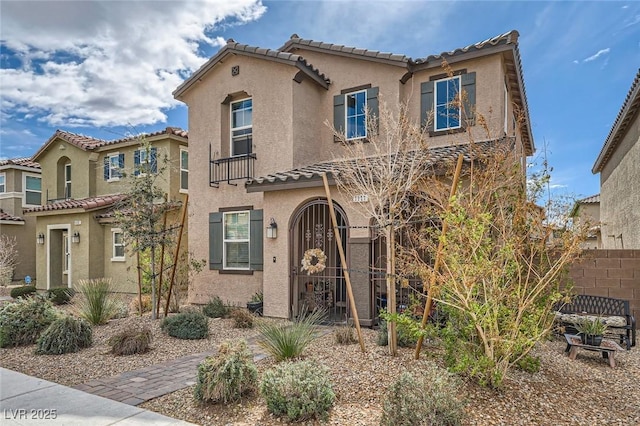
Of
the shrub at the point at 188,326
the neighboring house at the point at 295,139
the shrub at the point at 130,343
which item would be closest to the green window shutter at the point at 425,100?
the neighboring house at the point at 295,139

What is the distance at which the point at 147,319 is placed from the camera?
37.5 feet

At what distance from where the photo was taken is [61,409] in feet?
17.8

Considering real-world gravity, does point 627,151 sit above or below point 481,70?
below

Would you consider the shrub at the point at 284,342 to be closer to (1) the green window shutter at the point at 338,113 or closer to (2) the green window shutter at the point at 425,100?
(2) the green window shutter at the point at 425,100

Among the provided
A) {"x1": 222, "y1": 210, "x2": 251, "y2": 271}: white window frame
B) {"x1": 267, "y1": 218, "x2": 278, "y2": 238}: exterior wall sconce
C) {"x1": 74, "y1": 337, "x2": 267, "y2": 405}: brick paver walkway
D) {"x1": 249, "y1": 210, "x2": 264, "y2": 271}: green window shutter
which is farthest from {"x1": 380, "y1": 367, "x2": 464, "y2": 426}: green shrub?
{"x1": 222, "y1": 210, "x2": 251, "y2": 271}: white window frame

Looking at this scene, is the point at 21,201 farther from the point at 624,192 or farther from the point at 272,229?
the point at 624,192

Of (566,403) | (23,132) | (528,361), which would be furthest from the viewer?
(23,132)

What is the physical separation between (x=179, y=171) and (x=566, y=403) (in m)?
17.3

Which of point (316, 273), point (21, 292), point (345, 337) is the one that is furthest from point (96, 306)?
point (21, 292)

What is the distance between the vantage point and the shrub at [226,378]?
17.3 feet

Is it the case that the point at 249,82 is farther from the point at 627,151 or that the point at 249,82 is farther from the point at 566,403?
the point at 627,151

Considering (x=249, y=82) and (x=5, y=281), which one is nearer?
(x=249, y=82)

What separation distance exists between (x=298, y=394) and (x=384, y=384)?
4.74 feet

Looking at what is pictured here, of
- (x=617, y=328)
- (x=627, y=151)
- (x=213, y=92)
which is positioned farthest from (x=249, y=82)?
(x=627, y=151)
